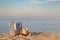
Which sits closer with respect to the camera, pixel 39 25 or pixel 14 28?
pixel 14 28

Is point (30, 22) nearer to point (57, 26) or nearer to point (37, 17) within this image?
point (37, 17)

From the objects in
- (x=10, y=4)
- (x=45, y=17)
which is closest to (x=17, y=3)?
(x=10, y=4)

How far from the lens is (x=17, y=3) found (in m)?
1.75

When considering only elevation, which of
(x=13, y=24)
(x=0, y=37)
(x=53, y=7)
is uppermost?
(x=53, y=7)

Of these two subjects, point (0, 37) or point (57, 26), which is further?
point (57, 26)

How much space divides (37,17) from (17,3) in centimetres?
29

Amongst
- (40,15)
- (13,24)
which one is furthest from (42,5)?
(13,24)

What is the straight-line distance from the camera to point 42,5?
1747 mm

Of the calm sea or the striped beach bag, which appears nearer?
the striped beach bag

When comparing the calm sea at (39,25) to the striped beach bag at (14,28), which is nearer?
the striped beach bag at (14,28)

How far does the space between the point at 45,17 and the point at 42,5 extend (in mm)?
Answer: 150

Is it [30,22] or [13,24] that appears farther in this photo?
[30,22]

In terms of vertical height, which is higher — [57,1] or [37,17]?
[57,1]

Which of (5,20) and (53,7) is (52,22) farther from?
(5,20)
